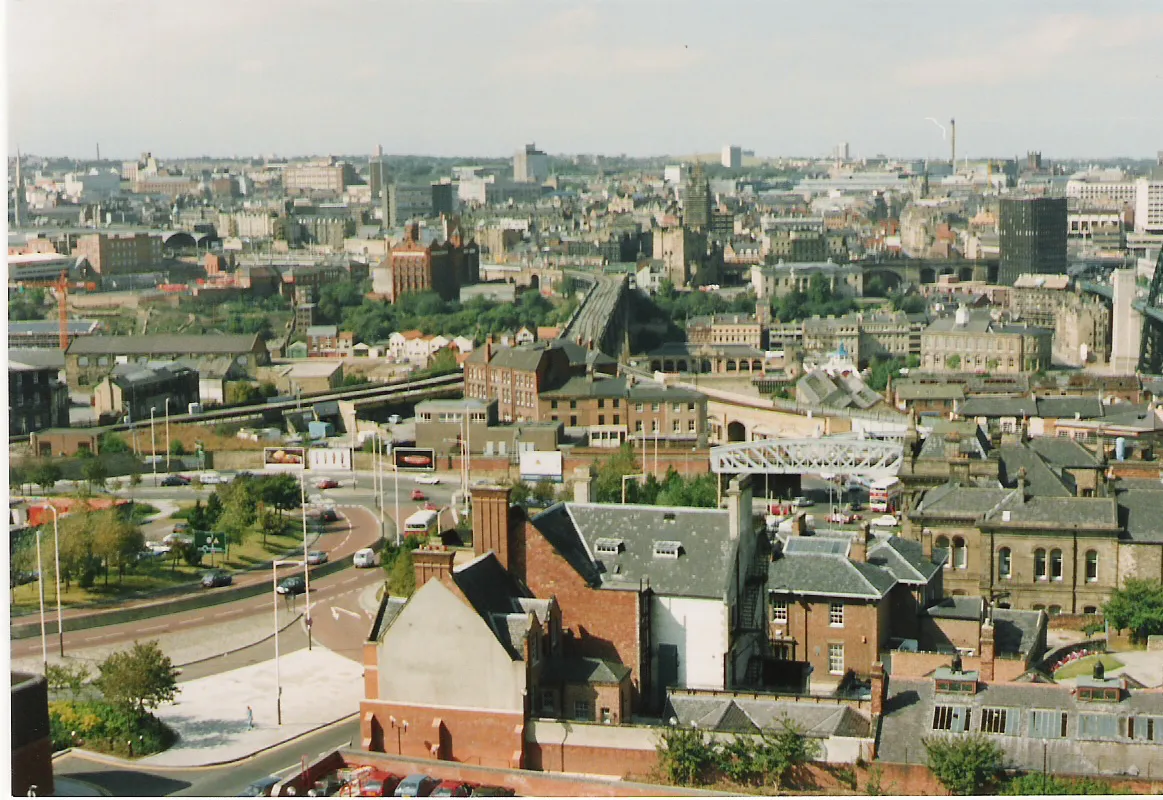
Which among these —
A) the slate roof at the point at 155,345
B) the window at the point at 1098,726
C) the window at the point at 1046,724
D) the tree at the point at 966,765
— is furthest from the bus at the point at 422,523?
the slate roof at the point at 155,345

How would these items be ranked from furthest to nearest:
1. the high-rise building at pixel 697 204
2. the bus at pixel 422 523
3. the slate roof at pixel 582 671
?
1. the high-rise building at pixel 697 204
2. the bus at pixel 422 523
3. the slate roof at pixel 582 671

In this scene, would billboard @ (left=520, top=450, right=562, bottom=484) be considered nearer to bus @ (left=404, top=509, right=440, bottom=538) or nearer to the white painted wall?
bus @ (left=404, top=509, right=440, bottom=538)

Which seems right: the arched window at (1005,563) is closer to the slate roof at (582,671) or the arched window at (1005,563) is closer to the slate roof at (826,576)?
the slate roof at (826,576)

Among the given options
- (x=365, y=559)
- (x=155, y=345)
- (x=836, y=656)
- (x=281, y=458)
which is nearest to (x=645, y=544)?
(x=836, y=656)

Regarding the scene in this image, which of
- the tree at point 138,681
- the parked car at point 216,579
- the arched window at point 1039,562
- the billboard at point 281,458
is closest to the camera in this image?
the tree at point 138,681

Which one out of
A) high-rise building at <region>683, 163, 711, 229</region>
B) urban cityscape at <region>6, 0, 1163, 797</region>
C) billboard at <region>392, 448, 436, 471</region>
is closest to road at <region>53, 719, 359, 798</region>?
urban cityscape at <region>6, 0, 1163, 797</region>

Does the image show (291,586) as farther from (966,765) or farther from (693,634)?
(966,765)
